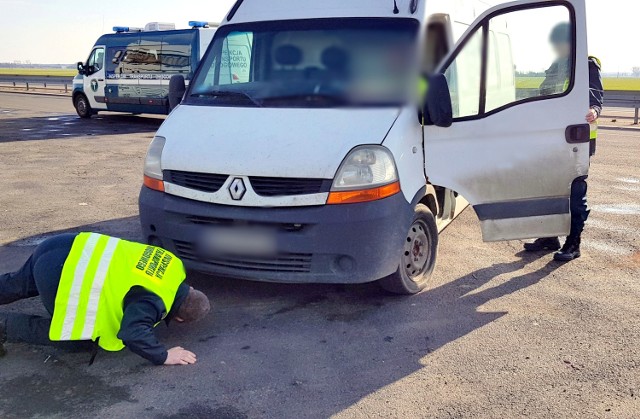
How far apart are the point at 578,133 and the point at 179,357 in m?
3.12

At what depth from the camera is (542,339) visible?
4223 millimetres

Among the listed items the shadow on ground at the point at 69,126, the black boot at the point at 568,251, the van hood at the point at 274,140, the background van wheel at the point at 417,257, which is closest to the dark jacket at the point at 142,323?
the van hood at the point at 274,140

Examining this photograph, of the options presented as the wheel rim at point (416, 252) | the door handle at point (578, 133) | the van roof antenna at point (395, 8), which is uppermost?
the van roof antenna at point (395, 8)

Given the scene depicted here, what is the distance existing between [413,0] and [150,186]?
7.70ft

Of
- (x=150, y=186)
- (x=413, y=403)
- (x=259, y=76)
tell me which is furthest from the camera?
(x=259, y=76)

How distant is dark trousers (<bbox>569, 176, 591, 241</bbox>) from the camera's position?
5.16 m

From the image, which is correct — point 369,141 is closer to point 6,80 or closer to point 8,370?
point 8,370

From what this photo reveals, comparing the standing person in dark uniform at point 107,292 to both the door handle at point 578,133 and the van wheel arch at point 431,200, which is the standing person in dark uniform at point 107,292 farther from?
the door handle at point 578,133

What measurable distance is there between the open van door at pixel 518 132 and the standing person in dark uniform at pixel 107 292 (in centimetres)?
207

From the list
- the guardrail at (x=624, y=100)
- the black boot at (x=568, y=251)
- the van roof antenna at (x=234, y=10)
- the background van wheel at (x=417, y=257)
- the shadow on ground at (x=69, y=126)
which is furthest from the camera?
the guardrail at (x=624, y=100)

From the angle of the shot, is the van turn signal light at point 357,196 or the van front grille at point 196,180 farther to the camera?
the van front grille at point 196,180

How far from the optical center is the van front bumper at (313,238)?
14.1 feet

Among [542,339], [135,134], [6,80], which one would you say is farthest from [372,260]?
[6,80]

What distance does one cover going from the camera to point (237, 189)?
4414 millimetres
